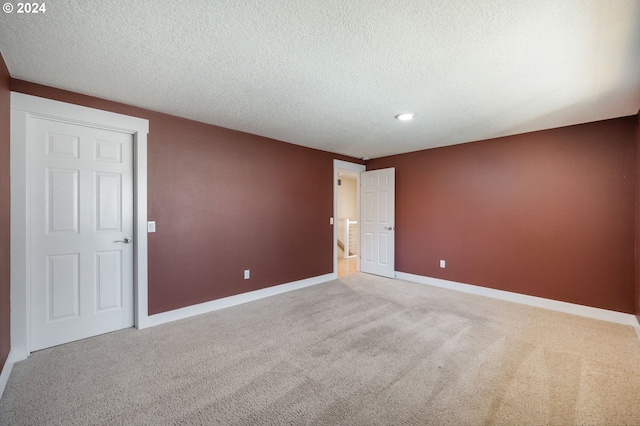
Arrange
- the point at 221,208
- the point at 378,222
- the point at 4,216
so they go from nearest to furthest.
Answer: the point at 4,216
the point at 221,208
the point at 378,222

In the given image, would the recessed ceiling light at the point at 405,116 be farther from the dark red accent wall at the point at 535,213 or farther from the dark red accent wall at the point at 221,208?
the dark red accent wall at the point at 221,208

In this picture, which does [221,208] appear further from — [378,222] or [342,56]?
[378,222]

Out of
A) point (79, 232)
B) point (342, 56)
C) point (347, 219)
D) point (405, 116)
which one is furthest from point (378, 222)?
→ point (79, 232)

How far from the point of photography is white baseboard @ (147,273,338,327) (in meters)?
3.09

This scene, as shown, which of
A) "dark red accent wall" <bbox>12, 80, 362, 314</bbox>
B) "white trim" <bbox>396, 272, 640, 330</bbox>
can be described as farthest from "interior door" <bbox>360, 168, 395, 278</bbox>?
"dark red accent wall" <bbox>12, 80, 362, 314</bbox>

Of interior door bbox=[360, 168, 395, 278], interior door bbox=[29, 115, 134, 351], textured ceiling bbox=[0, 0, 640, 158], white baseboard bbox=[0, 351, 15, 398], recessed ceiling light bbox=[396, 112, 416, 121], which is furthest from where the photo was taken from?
interior door bbox=[360, 168, 395, 278]

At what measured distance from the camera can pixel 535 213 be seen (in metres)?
3.68

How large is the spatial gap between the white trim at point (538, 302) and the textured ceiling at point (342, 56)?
225cm

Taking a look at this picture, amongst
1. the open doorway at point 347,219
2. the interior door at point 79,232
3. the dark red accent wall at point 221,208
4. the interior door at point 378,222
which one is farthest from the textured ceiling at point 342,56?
the open doorway at point 347,219

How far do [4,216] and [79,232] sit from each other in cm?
63

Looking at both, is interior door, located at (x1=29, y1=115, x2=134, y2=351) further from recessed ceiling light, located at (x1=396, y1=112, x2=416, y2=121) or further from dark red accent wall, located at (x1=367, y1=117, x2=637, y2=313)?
dark red accent wall, located at (x1=367, y1=117, x2=637, y2=313)

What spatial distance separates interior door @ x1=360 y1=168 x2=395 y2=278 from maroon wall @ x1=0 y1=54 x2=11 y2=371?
479 cm

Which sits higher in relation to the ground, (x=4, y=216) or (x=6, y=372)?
(x=4, y=216)

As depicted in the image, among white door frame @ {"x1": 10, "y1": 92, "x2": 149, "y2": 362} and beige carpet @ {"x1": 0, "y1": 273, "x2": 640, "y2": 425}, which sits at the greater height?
white door frame @ {"x1": 10, "y1": 92, "x2": 149, "y2": 362}
